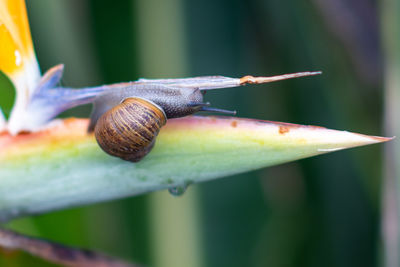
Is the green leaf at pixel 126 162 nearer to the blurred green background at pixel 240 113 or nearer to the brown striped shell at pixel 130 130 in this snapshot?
the brown striped shell at pixel 130 130

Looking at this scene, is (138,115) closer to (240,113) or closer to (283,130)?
(283,130)

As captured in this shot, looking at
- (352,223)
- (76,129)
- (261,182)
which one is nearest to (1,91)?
(76,129)

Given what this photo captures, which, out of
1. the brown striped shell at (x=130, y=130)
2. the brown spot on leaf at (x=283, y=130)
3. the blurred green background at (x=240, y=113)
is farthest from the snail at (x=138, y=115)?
the blurred green background at (x=240, y=113)

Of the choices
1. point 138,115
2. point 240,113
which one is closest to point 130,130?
point 138,115

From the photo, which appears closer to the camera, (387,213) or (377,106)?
(387,213)

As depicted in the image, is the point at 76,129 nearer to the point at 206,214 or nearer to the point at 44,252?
the point at 44,252

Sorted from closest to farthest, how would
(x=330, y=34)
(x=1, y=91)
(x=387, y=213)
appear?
1. (x=387, y=213)
2. (x=1, y=91)
3. (x=330, y=34)

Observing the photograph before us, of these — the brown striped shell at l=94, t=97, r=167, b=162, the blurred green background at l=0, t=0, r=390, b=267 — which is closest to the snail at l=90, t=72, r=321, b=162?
the brown striped shell at l=94, t=97, r=167, b=162

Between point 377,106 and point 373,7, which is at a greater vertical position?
point 373,7
